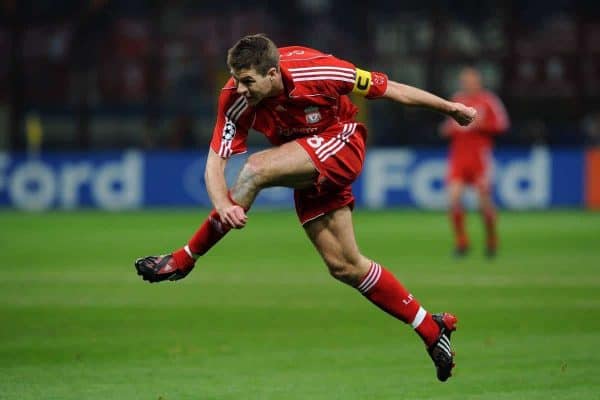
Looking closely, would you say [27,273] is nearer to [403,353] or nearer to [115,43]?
[403,353]

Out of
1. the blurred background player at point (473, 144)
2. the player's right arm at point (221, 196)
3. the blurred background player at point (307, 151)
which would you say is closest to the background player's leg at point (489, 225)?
the blurred background player at point (473, 144)

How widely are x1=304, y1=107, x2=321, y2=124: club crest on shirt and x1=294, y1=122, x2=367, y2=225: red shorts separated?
0.10 m

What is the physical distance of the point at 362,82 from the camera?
738 cm

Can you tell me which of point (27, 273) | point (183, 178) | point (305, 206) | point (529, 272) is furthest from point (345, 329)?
point (183, 178)

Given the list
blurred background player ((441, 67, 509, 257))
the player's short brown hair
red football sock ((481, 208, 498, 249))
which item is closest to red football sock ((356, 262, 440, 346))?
the player's short brown hair

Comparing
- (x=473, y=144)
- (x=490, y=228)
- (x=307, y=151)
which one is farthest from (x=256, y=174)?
(x=473, y=144)

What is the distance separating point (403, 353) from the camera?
8.62 metres

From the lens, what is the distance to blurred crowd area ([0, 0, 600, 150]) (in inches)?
1069

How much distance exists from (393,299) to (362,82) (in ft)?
4.43

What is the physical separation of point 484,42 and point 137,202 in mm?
8439

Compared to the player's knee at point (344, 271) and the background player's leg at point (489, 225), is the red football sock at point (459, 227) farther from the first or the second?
the player's knee at point (344, 271)

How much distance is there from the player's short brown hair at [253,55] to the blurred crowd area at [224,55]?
19.6 m

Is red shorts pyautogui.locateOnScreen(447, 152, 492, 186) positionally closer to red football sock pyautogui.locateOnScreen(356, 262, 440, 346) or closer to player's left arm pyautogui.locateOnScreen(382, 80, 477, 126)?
red football sock pyautogui.locateOnScreen(356, 262, 440, 346)

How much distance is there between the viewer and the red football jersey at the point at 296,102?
7215 mm
